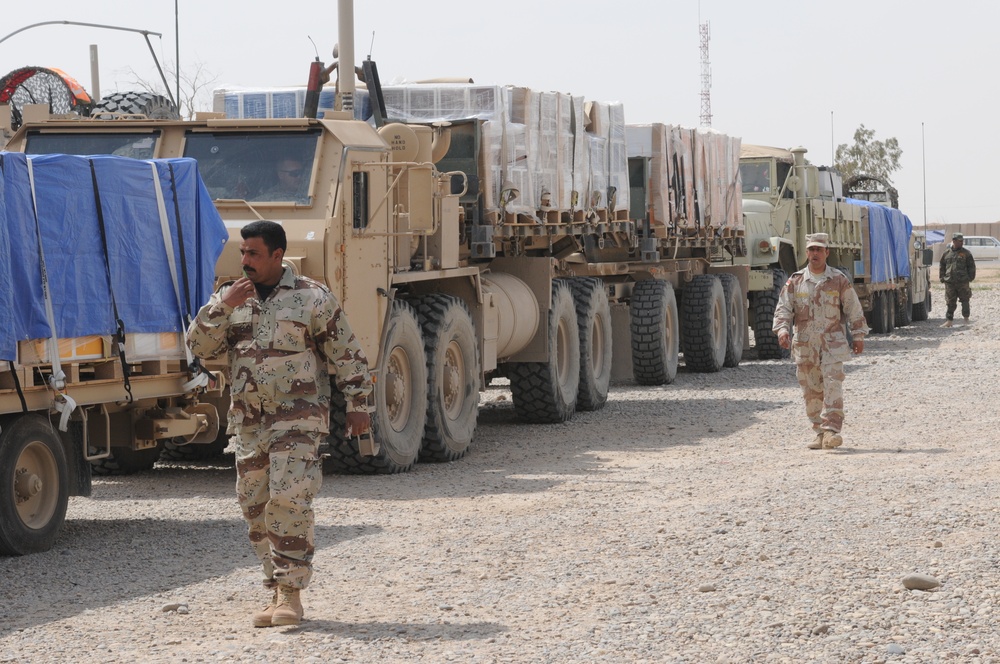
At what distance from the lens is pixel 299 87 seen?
13766 millimetres

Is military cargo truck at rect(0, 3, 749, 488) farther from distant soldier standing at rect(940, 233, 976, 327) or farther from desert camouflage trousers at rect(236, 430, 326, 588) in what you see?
distant soldier standing at rect(940, 233, 976, 327)

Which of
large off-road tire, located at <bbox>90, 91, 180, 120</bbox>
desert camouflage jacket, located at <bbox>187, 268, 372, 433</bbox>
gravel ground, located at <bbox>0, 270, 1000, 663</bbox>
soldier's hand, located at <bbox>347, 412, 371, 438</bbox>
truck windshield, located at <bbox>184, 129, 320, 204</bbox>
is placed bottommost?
gravel ground, located at <bbox>0, 270, 1000, 663</bbox>

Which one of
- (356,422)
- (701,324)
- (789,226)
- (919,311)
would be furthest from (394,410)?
(919,311)

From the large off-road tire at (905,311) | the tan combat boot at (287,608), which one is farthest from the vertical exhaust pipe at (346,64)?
the large off-road tire at (905,311)

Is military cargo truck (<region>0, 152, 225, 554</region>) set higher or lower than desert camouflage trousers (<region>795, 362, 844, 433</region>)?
higher

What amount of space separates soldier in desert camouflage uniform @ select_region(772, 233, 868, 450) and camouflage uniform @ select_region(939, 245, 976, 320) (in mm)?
17658

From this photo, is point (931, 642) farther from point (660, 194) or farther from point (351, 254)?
point (660, 194)

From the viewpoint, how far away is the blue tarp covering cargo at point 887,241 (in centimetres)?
2922

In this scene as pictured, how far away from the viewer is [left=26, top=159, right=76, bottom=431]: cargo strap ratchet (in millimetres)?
8367

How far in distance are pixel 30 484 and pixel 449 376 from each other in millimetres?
4777

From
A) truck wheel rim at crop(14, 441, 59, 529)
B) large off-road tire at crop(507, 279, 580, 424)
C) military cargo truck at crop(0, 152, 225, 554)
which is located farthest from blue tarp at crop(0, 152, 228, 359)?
large off-road tire at crop(507, 279, 580, 424)

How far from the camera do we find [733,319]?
22344mm

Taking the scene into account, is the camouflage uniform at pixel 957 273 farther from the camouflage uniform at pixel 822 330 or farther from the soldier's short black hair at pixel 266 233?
the soldier's short black hair at pixel 266 233

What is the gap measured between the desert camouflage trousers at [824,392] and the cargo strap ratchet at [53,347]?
6.06 meters
